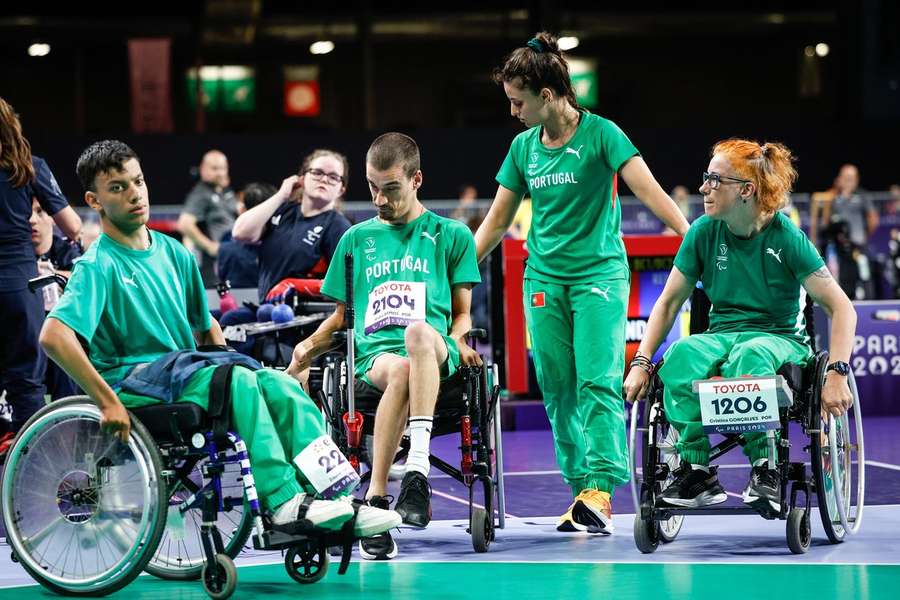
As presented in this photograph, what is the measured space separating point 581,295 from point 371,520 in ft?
5.31

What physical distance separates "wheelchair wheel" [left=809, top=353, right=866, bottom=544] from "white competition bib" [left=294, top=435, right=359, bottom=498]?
1.53 m

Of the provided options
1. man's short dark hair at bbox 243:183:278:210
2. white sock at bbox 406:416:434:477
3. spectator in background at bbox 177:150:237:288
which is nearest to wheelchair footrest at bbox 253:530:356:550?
white sock at bbox 406:416:434:477

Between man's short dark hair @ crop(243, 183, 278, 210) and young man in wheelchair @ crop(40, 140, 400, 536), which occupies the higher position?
man's short dark hair @ crop(243, 183, 278, 210)

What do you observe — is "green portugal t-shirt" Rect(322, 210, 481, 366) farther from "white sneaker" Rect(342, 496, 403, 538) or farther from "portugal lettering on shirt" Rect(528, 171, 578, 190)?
"white sneaker" Rect(342, 496, 403, 538)

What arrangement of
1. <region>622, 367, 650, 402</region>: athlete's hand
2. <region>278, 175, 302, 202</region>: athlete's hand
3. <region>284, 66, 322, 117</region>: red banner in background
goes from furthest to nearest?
<region>284, 66, 322, 117</region>: red banner in background
<region>278, 175, 302, 202</region>: athlete's hand
<region>622, 367, 650, 402</region>: athlete's hand

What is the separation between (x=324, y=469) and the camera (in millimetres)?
4090

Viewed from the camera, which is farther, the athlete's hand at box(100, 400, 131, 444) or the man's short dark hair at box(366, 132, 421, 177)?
the man's short dark hair at box(366, 132, 421, 177)

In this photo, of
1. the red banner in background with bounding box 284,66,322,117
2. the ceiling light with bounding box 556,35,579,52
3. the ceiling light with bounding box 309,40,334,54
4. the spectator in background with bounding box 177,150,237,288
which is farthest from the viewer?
the red banner in background with bounding box 284,66,322,117

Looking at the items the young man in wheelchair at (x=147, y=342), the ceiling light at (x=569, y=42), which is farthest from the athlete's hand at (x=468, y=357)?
the ceiling light at (x=569, y=42)

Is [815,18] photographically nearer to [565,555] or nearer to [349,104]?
[349,104]

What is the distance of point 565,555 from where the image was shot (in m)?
4.79

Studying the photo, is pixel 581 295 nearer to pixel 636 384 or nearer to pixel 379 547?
pixel 636 384

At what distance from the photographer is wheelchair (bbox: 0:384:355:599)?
4.02m

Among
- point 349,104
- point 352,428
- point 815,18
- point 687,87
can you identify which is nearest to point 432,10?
point 349,104
